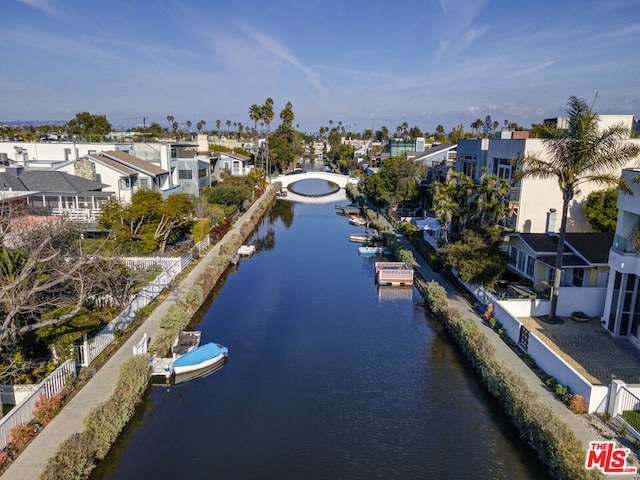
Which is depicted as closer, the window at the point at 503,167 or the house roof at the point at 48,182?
the window at the point at 503,167

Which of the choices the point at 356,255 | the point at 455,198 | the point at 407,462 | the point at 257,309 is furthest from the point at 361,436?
the point at 356,255

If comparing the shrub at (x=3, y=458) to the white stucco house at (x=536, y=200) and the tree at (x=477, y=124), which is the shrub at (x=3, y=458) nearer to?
the white stucco house at (x=536, y=200)

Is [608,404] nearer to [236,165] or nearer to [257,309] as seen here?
[257,309]

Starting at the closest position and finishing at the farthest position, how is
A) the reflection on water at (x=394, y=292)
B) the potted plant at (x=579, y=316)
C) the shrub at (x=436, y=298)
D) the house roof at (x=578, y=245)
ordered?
the potted plant at (x=579, y=316)
the house roof at (x=578, y=245)
the shrub at (x=436, y=298)
the reflection on water at (x=394, y=292)

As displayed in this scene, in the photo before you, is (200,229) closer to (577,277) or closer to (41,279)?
(41,279)

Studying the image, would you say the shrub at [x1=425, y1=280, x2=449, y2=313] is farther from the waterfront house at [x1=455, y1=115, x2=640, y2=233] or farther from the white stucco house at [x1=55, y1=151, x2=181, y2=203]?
the white stucco house at [x1=55, y1=151, x2=181, y2=203]

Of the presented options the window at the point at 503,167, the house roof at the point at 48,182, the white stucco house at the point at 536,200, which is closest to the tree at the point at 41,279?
the house roof at the point at 48,182

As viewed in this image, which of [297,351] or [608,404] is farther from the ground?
[608,404]
